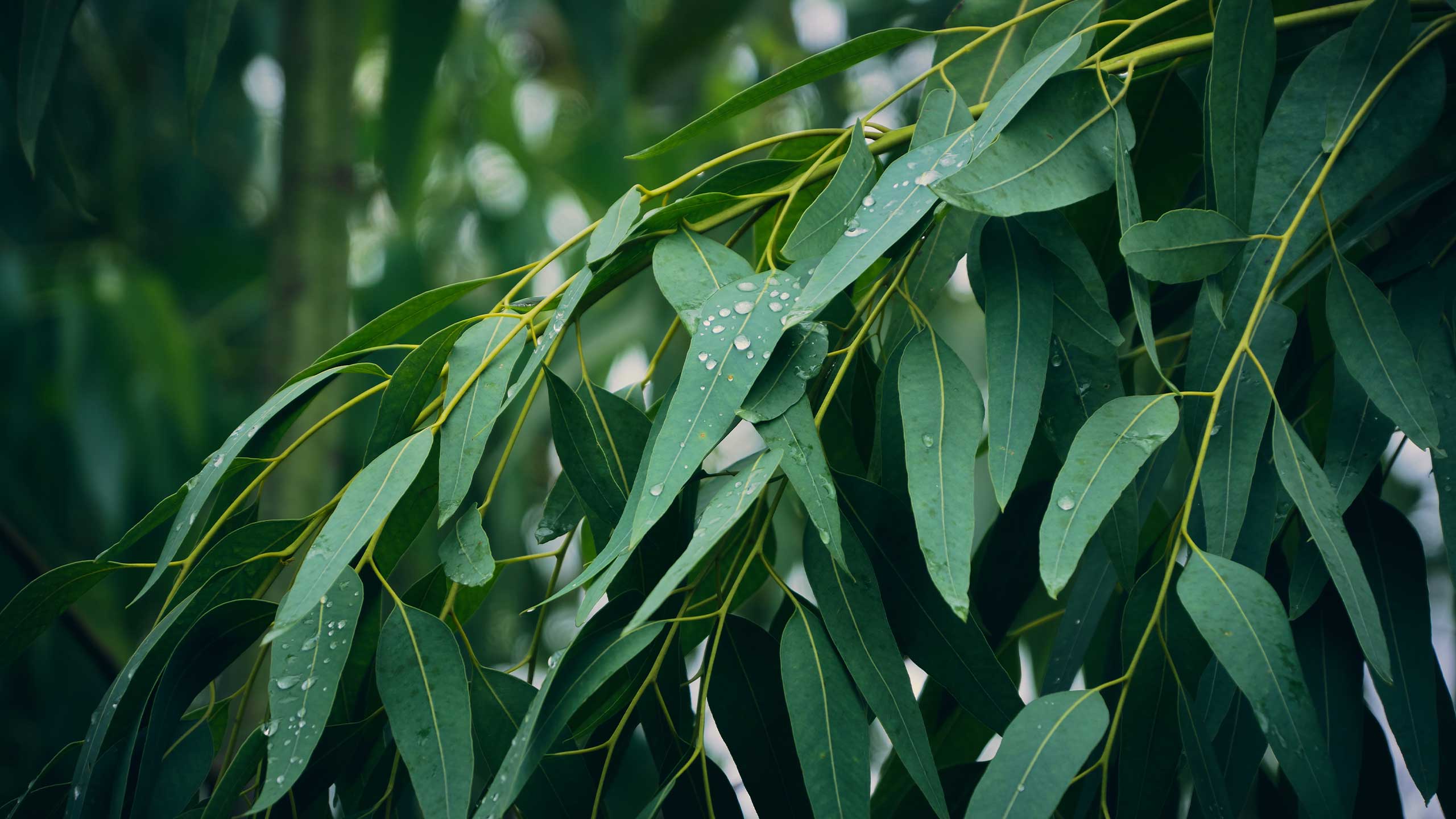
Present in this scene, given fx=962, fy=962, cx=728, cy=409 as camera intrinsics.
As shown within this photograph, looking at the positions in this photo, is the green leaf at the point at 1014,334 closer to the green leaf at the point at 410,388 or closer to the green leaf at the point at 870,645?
the green leaf at the point at 870,645

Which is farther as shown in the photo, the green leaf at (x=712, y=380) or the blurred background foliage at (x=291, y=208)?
the blurred background foliage at (x=291, y=208)

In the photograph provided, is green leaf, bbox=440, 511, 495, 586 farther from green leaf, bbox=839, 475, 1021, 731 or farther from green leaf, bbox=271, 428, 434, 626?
green leaf, bbox=839, 475, 1021, 731

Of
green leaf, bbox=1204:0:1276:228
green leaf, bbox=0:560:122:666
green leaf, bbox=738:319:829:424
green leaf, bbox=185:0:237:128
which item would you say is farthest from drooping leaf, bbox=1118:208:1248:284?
green leaf, bbox=185:0:237:128

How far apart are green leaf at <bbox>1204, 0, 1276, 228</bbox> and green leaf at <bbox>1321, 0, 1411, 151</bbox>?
4 cm

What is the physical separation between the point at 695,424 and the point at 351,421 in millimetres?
1624

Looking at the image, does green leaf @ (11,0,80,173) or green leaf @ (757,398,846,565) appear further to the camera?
green leaf @ (11,0,80,173)

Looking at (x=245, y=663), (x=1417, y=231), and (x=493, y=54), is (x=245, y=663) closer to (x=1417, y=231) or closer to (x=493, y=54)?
(x=1417, y=231)

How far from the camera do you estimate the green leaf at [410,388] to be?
19.7 inches

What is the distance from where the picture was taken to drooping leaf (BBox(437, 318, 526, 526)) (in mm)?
442

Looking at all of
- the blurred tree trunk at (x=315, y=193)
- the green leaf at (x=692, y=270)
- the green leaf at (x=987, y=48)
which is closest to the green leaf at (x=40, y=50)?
the blurred tree trunk at (x=315, y=193)

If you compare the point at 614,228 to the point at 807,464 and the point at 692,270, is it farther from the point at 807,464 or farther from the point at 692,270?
the point at 807,464

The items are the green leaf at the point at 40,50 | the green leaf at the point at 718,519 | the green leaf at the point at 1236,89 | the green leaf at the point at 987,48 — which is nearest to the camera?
the green leaf at the point at 718,519

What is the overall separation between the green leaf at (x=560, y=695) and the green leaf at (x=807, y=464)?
0.29 ft

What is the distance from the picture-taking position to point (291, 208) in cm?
98
